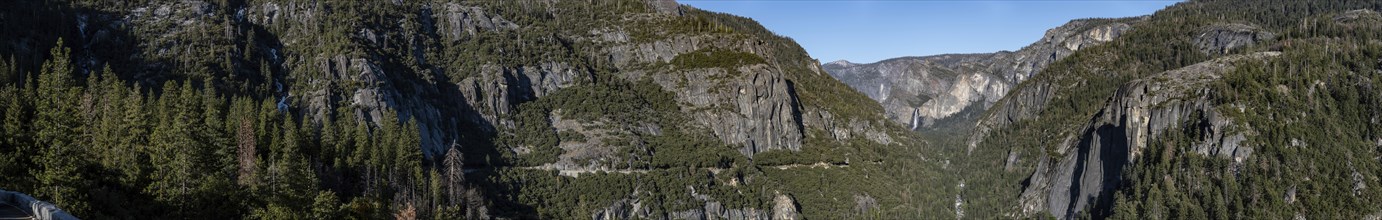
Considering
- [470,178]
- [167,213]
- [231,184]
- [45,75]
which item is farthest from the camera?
[470,178]

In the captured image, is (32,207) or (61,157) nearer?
(32,207)

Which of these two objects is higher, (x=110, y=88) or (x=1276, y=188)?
(x=110, y=88)

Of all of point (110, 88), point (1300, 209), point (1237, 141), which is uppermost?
point (110, 88)

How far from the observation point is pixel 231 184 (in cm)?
7512

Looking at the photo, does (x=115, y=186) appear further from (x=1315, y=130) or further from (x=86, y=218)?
(x=1315, y=130)

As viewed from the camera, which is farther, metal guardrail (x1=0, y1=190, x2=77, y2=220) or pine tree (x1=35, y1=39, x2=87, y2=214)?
pine tree (x1=35, y1=39, x2=87, y2=214)

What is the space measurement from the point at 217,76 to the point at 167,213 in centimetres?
12568

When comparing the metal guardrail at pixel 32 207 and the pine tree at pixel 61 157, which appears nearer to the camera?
the metal guardrail at pixel 32 207

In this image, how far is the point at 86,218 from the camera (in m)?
58.2

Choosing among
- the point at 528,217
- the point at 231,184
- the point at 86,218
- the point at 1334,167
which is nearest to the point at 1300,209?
the point at 1334,167

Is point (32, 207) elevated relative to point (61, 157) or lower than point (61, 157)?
lower

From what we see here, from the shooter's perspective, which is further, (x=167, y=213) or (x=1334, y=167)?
(x=1334, y=167)

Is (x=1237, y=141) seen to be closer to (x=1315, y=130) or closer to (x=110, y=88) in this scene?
(x=1315, y=130)

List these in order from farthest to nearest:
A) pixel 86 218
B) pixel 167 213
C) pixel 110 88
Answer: pixel 110 88, pixel 167 213, pixel 86 218
